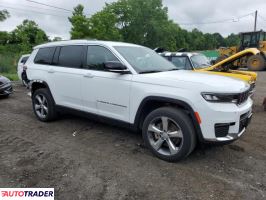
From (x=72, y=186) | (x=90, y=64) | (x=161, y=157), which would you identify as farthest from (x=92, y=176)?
(x=90, y=64)

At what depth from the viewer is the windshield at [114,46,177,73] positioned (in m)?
4.39

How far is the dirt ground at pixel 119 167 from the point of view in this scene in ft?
10.4

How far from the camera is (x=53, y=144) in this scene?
4637 mm

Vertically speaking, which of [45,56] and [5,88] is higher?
[45,56]

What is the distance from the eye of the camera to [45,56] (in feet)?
19.2

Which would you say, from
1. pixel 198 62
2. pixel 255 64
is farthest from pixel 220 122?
pixel 255 64

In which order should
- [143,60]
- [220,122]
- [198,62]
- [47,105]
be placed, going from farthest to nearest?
[198,62] < [47,105] < [143,60] < [220,122]

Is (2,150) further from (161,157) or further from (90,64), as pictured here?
(161,157)

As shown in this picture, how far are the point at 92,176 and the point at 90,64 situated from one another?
7.14ft

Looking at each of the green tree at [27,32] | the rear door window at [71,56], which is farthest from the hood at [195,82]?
the green tree at [27,32]
